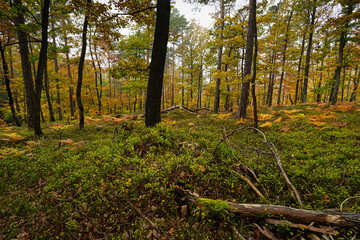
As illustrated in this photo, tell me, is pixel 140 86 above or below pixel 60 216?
above

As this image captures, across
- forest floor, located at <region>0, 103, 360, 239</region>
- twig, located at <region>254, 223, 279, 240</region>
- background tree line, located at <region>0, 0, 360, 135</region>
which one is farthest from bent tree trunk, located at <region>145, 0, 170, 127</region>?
twig, located at <region>254, 223, 279, 240</region>

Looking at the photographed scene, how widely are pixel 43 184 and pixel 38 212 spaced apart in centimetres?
79

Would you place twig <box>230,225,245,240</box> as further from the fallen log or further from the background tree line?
the background tree line

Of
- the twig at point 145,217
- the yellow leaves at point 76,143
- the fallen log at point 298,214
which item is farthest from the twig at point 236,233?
the yellow leaves at point 76,143

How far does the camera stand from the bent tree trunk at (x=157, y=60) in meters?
4.60

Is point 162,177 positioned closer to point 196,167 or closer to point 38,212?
point 196,167

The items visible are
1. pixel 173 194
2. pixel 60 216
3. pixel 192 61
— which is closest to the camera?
pixel 60 216

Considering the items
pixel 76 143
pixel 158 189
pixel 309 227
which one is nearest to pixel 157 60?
pixel 76 143

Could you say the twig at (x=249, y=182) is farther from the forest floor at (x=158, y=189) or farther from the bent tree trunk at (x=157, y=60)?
the bent tree trunk at (x=157, y=60)

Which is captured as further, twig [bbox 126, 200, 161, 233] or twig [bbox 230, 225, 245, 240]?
twig [bbox 126, 200, 161, 233]

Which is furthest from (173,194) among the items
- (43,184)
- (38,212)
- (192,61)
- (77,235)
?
(192,61)

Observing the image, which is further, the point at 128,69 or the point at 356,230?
the point at 128,69

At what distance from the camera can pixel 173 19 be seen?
2067cm

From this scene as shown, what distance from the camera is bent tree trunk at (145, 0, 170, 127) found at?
460 cm
